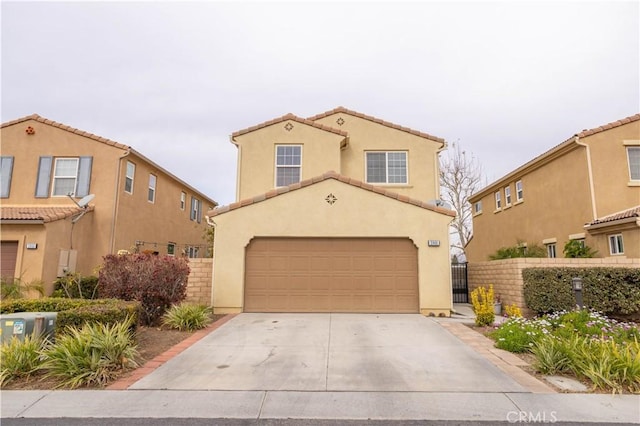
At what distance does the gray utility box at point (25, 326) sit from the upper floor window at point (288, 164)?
9.77 m

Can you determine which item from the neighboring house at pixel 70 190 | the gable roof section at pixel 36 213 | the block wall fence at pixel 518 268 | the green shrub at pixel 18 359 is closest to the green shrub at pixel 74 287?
the neighboring house at pixel 70 190

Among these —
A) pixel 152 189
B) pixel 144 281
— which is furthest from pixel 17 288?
pixel 152 189

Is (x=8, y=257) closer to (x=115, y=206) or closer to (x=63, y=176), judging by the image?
(x=115, y=206)

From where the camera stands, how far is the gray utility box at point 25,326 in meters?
6.42

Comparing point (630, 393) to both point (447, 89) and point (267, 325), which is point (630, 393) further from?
point (447, 89)

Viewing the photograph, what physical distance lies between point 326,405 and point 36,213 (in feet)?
46.4

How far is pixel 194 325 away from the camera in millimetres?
9273

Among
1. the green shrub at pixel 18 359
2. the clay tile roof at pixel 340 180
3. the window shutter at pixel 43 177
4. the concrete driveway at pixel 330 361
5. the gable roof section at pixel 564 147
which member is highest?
the gable roof section at pixel 564 147

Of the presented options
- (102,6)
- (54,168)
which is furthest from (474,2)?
(54,168)

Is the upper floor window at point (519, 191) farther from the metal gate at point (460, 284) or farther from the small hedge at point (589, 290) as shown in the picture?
the small hedge at point (589, 290)

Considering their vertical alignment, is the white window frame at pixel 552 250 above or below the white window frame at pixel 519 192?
below

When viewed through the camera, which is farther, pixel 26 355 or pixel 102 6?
pixel 102 6

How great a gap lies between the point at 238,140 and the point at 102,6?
6.41m

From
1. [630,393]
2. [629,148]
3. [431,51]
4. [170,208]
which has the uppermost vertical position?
[431,51]
